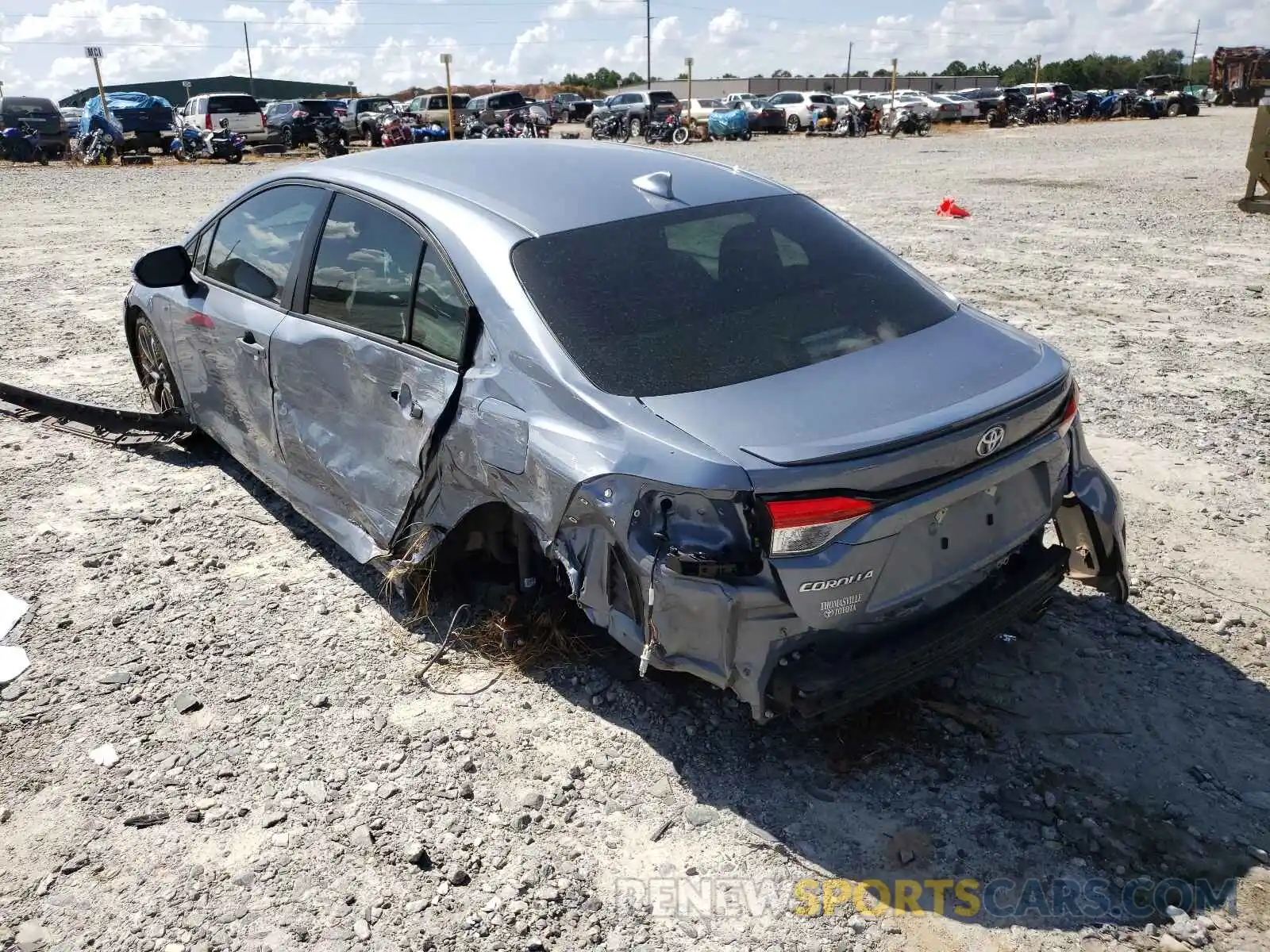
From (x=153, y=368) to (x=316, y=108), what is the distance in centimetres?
3140

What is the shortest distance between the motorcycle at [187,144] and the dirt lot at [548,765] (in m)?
26.9

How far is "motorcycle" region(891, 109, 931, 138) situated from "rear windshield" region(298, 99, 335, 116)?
65.5ft

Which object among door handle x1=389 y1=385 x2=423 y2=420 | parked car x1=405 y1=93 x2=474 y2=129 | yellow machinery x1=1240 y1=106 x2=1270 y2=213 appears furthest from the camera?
parked car x1=405 y1=93 x2=474 y2=129

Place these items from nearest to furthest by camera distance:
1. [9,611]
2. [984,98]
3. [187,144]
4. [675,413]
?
[675,413] → [9,611] → [187,144] → [984,98]

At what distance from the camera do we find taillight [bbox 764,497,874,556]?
2479 mm

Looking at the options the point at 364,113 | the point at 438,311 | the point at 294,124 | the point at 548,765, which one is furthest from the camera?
the point at 364,113

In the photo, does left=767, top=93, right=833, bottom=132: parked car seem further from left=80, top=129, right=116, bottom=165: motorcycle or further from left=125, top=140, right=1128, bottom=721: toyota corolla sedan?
left=125, top=140, right=1128, bottom=721: toyota corolla sedan

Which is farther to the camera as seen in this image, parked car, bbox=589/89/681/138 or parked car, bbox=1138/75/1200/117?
parked car, bbox=1138/75/1200/117

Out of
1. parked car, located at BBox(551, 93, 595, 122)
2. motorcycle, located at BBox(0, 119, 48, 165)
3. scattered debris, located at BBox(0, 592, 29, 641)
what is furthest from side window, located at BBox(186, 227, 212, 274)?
parked car, located at BBox(551, 93, 595, 122)

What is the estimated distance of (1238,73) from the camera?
54.2 meters

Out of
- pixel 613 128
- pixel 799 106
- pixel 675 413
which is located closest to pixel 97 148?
pixel 613 128

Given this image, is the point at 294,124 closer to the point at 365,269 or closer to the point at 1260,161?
the point at 1260,161

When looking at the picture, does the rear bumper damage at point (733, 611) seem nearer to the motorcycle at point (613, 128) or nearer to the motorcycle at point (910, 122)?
the motorcycle at point (613, 128)

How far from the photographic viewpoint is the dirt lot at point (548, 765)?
254 cm
